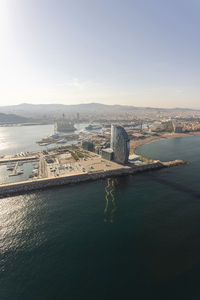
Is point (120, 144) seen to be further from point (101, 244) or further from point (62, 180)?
point (101, 244)

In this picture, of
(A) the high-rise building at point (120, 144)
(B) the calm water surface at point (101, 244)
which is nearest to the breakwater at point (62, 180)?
(B) the calm water surface at point (101, 244)

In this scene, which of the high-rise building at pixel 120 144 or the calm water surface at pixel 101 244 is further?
the high-rise building at pixel 120 144

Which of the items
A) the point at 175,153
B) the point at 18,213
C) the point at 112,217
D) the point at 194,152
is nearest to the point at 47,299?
the point at 112,217

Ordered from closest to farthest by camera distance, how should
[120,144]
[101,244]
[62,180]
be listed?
[101,244] < [62,180] < [120,144]

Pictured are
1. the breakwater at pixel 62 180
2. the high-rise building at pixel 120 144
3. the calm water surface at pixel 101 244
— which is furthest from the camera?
the high-rise building at pixel 120 144

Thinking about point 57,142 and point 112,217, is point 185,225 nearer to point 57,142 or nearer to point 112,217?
point 112,217

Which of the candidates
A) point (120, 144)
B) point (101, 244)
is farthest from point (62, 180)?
point (101, 244)

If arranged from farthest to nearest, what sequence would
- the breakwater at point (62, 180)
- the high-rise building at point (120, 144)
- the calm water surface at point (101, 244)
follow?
the high-rise building at point (120, 144), the breakwater at point (62, 180), the calm water surface at point (101, 244)

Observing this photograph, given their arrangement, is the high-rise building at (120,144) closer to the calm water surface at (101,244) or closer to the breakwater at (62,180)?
the breakwater at (62,180)
